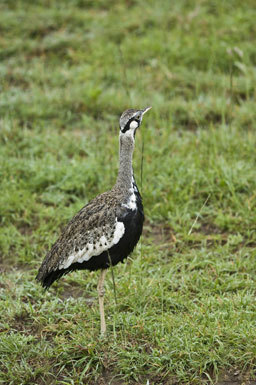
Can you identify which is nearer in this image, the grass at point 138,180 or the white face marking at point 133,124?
the grass at point 138,180

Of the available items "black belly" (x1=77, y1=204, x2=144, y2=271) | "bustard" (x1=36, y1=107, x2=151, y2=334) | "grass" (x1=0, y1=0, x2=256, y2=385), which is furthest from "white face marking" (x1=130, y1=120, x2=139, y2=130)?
"grass" (x1=0, y1=0, x2=256, y2=385)

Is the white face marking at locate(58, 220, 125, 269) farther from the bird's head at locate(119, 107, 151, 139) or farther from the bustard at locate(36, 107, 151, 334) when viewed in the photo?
the bird's head at locate(119, 107, 151, 139)

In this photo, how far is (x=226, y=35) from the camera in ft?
25.8

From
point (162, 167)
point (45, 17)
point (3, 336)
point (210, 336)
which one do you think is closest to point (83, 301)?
point (3, 336)

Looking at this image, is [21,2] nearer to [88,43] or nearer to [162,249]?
[88,43]

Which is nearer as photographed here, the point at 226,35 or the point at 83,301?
the point at 83,301

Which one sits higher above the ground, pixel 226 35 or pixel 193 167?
pixel 226 35

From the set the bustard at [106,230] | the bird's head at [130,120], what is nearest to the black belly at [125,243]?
the bustard at [106,230]

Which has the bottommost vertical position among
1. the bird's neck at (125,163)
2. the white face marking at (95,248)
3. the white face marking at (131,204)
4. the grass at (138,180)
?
the grass at (138,180)

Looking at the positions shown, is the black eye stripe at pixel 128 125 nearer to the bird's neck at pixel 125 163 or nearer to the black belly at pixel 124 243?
the bird's neck at pixel 125 163

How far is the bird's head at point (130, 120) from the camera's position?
157 inches

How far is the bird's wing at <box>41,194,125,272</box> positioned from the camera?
3896 mm

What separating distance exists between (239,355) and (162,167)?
254 cm

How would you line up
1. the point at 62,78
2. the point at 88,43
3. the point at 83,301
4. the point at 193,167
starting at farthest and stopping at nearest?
the point at 88,43 < the point at 62,78 < the point at 193,167 < the point at 83,301
